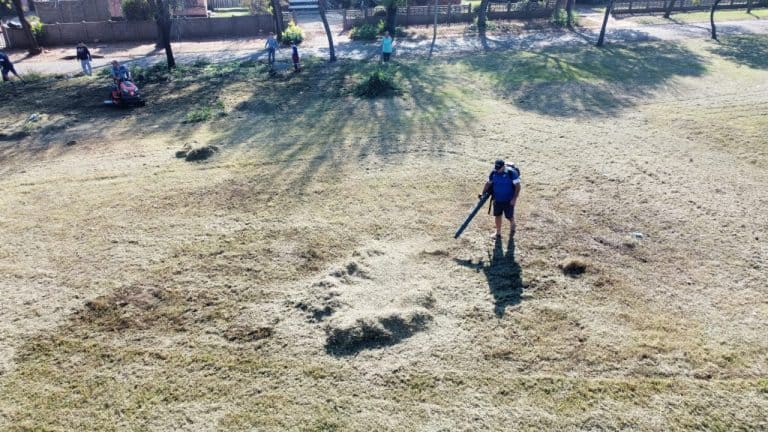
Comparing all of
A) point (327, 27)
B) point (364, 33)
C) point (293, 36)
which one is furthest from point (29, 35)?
point (364, 33)

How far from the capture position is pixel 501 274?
9023 mm

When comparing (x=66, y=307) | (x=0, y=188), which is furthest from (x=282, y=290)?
(x=0, y=188)

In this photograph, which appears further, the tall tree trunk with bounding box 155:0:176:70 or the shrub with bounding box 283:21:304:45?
the shrub with bounding box 283:21:304:45

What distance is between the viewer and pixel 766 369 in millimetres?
7086

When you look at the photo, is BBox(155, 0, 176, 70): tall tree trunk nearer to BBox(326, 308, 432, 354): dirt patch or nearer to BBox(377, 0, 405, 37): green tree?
BBox(377, 0, 405, 37): green tree

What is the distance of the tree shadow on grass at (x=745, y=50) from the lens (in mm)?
22547

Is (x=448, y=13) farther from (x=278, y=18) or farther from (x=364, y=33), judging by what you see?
(x=278, y=18)

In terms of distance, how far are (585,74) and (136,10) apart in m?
25.8

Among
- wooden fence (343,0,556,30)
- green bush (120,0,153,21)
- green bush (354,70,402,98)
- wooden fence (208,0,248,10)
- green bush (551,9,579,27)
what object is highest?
wooden fence (208,0,248,10)

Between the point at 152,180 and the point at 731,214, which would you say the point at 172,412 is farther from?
Result: the point at 731,214

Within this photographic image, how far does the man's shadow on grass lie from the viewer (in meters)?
8.39

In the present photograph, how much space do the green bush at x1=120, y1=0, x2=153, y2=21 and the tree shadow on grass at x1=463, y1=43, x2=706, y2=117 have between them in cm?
1993

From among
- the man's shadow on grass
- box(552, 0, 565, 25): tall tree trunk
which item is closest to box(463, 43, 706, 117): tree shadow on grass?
box(552, 0, 565, 25): tall tree trunk

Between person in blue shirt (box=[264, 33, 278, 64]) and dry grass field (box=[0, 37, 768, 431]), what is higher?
person in blue shirt (box=[264, 33, 278, 64])
